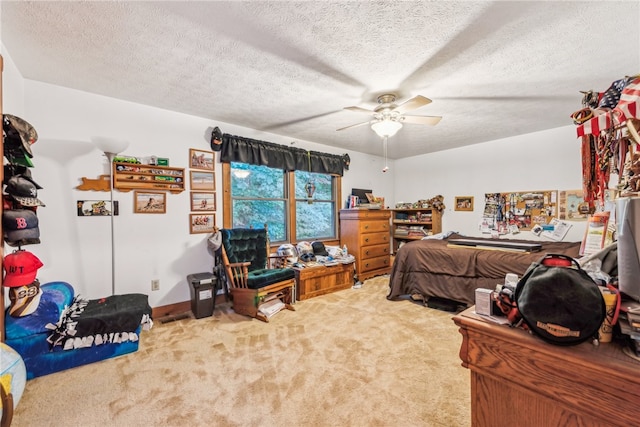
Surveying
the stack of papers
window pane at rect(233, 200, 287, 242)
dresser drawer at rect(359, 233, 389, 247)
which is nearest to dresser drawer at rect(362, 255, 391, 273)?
dresser drawer at rect(359, 233, 389, 247)

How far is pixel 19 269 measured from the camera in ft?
6.13

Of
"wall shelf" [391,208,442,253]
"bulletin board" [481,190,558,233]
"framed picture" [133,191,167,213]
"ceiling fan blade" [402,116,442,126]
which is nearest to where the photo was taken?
"ceiling fan blade" [402,116,442,126]

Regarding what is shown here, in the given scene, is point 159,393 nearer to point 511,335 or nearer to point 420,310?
point 511,335

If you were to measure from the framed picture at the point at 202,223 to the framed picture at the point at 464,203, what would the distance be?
4.17 m

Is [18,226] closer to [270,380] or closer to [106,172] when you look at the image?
[106,172]

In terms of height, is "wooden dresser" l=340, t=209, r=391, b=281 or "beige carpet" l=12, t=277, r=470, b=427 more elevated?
"wooden dresser" l=340, t=209, r=391, b=281

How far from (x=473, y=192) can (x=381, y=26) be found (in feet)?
13.1

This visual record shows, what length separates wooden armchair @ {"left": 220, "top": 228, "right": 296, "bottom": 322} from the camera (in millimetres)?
3037


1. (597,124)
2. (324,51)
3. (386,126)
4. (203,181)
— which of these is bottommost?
(597,124)

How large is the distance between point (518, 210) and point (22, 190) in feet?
18.9

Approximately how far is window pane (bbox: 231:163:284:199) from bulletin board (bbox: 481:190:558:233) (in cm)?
352

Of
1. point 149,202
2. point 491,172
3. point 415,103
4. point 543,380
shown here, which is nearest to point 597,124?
point 543,380

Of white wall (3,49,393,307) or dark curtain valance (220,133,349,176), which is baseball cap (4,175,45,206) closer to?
white wall (3,49,393,307)

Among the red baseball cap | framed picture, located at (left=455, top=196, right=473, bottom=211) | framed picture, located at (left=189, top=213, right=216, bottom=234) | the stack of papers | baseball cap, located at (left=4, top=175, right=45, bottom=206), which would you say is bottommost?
the stack of papers
